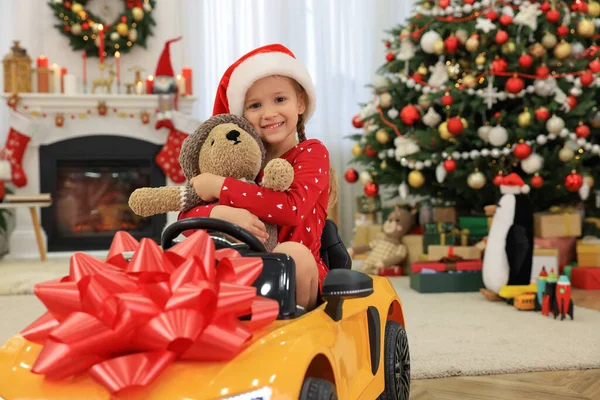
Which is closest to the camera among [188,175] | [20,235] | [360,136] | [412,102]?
[188,175]

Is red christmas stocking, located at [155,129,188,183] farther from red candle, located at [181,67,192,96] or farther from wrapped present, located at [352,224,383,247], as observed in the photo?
wrapped present, located at [352,224,383,247]

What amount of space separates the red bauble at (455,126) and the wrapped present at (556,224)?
724mm

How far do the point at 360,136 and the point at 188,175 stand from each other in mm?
3208

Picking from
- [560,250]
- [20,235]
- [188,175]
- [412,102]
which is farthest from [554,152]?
[20,235]

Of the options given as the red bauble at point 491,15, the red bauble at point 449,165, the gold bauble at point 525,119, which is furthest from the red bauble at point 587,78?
the red bauble at point 449,165

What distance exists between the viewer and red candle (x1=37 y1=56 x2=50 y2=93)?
5531 mm

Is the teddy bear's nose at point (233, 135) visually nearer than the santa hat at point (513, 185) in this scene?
Yes

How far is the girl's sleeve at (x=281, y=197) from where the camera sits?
156cm

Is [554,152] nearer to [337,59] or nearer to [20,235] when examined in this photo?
[337,59]

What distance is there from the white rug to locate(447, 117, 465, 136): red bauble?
0.94m

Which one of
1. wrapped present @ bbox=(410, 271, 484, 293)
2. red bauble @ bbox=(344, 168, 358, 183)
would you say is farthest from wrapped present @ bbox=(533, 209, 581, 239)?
red bauble @ bbox=(344, 168, 358, 183)

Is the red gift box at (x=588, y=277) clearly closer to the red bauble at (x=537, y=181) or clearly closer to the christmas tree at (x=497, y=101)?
the christmas tree at (x=497, y=101)

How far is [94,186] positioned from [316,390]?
4.96m

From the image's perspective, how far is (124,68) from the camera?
588cm
